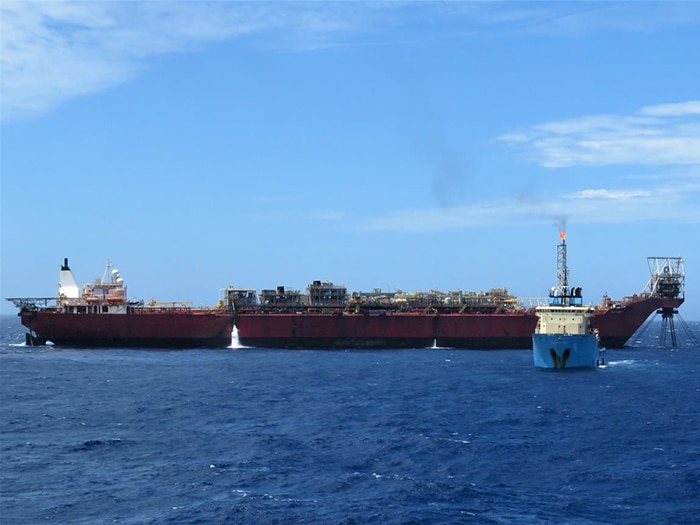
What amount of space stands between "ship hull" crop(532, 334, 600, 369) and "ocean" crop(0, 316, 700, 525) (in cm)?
251

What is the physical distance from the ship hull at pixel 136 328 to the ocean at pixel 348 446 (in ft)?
72.1

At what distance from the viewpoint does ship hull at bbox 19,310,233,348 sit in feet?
309

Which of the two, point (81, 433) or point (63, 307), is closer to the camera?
point (81, 433)

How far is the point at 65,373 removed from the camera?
70.6 m

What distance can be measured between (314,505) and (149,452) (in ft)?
37.9

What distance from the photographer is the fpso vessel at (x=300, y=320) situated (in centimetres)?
9450

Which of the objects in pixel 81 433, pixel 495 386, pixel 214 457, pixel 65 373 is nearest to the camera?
pixel 214 457

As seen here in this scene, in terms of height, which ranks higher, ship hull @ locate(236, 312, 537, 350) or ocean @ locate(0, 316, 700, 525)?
ship hull @ locate(236, 312, 537, 350)

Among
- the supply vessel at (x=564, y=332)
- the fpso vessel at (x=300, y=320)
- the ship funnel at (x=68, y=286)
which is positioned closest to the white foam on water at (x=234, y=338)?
the fpso vessel at (x=300, y=320)

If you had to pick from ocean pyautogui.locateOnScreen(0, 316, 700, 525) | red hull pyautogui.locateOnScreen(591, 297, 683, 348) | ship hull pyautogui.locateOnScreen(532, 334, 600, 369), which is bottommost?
ocean pyautogui.locateOnScreen(0, 316, 700, 525)

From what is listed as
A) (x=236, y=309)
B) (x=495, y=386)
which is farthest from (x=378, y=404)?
(x=236, y=309)

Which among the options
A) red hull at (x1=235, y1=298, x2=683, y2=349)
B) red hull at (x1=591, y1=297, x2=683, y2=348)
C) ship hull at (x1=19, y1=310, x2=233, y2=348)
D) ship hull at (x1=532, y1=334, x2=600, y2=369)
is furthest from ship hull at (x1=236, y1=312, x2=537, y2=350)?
ship hull at (x1=532, y1=334, x2=600, y2=369)

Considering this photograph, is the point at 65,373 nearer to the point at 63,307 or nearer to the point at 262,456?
the point at 63,307

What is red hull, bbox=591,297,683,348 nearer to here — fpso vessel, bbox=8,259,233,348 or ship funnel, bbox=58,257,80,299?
fpso vessel, bbox=8,259,233,348
